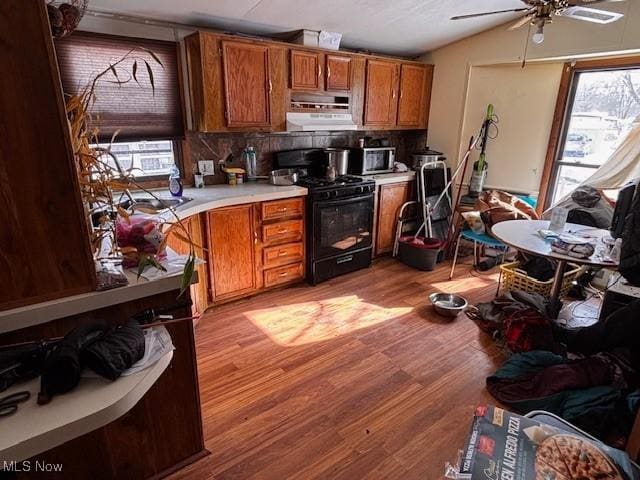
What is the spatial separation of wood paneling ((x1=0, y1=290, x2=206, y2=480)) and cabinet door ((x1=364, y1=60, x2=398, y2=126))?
10.3 feet

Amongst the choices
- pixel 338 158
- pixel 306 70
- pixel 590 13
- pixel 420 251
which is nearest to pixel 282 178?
pixel 338 158

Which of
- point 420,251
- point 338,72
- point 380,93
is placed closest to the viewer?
point 338,72

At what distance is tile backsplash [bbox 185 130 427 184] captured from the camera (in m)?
3.21

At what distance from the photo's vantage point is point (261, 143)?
3549mm

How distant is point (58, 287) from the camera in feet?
3.72

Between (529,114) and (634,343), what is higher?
(529,114)

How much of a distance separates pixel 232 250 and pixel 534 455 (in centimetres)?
235

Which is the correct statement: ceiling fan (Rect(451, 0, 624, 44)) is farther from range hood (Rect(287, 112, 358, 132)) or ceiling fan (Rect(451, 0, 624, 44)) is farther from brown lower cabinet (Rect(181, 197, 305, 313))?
brown lower cabinet (Rect(181, 197, 305, 313))

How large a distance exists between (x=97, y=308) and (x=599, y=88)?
429cm

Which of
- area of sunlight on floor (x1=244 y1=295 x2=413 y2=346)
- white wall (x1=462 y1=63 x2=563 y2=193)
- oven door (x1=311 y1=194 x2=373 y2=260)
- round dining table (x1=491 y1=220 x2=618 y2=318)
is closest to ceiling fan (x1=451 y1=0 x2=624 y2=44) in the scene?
round dining table (x1=491 y1=220 x2=618 y2=318)

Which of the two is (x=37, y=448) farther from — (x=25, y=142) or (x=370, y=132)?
(x=370, y=132)

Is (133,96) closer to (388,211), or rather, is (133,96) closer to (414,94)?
(388,211)

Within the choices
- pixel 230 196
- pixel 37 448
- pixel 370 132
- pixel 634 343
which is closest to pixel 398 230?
pixel 370 132

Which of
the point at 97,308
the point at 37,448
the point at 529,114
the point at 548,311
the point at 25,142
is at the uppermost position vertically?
the point at 529,114
